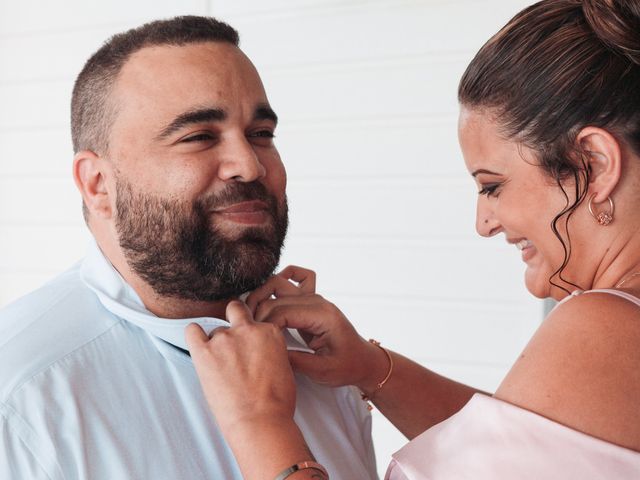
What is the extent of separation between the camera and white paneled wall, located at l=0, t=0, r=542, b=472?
10.1 ft

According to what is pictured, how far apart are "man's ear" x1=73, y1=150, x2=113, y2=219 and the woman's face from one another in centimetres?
65

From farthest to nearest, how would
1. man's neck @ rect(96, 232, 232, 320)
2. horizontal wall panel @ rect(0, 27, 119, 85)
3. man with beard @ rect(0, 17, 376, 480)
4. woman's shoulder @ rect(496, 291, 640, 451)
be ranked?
1. horizontal wall panel @ rect(0, 27, 119, 85)
2. man's neck @ rect(96, 232, 232, 320)
3. man with beard @ rect(0, 17, 376, 480)
4. woman's shoulder @ rect(496, 291, 640, 451)

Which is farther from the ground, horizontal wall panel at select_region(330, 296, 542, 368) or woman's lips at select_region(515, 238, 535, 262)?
woman's lips at select_region(515, 238, 535, 262)

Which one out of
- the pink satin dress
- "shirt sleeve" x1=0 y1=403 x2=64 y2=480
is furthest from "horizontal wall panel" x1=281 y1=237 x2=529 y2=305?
"shirt sleeve" x1=0 y1=403 x2=64 y2=480

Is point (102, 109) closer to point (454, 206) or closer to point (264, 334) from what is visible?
point (264, 334)

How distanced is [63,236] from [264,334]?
2.67m

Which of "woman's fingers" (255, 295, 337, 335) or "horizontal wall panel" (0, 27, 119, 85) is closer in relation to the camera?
"woman's fingers" (255, 295, 337, 335)

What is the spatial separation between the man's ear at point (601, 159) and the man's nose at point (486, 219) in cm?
21

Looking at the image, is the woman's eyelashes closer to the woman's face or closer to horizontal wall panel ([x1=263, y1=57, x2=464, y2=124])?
the woman's face

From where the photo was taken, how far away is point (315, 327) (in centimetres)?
169

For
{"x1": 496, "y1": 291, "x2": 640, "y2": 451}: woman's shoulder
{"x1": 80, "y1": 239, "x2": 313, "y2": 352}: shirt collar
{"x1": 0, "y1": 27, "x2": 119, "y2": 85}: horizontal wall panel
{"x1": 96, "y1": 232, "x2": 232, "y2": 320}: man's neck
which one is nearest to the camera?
{"x1": 496, "y1": 291, "x2": 640, "y2": 451}: woman's shoulder

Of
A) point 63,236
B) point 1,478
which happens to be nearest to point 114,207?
point 1,478

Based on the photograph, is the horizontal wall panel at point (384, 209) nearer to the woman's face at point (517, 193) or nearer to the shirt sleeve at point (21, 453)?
the woman's face at point (517, 193)

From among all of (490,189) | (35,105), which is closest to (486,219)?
(490,189)
